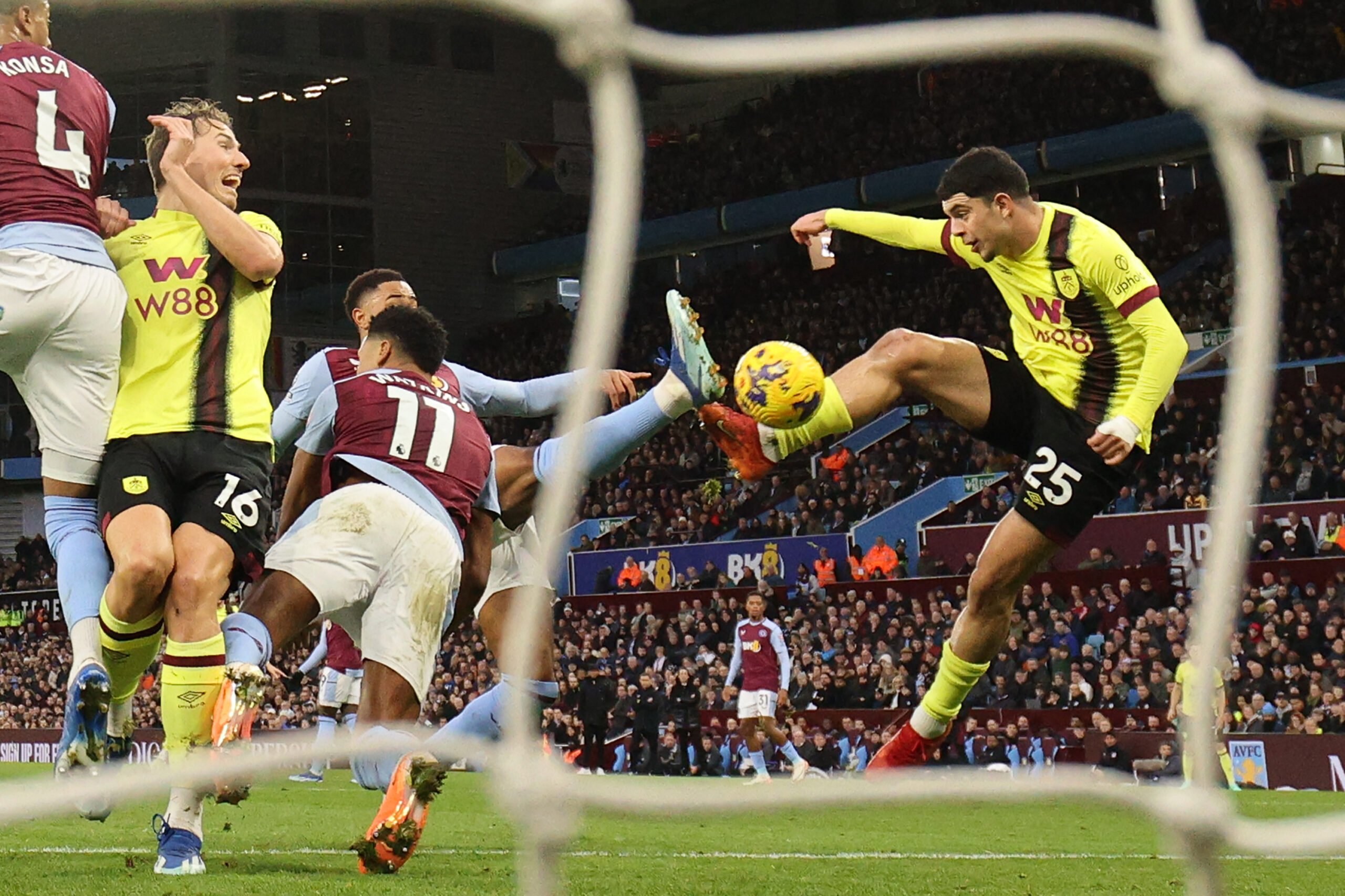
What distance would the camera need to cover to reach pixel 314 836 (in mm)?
6492

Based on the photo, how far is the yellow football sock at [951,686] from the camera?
5.41 metres

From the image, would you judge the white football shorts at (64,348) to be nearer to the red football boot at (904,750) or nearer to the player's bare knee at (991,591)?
the player's bare knee at (991,591)

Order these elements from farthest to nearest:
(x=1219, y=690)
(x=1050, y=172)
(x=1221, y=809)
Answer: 1. (x=1050, y=172)
2. (x=1219, y=690)
3. (x=1221, y=809)

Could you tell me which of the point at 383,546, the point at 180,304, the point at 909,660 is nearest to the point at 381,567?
the point at 383,546

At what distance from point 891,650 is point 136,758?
8346mm

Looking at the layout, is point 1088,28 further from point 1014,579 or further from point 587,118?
point 587,118

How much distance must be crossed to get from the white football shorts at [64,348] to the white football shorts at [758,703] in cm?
1036

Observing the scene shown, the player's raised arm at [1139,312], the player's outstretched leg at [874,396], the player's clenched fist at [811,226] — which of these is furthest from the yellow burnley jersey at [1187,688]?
the player's clenched fist at [811,226]

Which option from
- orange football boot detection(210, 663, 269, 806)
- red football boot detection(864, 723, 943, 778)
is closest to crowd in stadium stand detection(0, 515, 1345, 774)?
red football boot detection(864, 723, 943, 778)

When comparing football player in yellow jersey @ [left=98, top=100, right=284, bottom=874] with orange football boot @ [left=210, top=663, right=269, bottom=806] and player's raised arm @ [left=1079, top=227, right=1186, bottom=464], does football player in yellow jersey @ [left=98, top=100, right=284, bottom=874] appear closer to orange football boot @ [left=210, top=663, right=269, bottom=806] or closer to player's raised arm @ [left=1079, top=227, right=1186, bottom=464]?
orange football boot @ [left=210, top=663, right=269, bottom=806]

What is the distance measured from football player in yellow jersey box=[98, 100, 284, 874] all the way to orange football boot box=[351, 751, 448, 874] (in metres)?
0.48

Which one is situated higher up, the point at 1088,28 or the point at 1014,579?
the point at 1088,28

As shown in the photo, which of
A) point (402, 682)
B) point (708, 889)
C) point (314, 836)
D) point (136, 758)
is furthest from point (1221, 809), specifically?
point (136, 758)

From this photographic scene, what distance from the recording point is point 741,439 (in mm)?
4516
